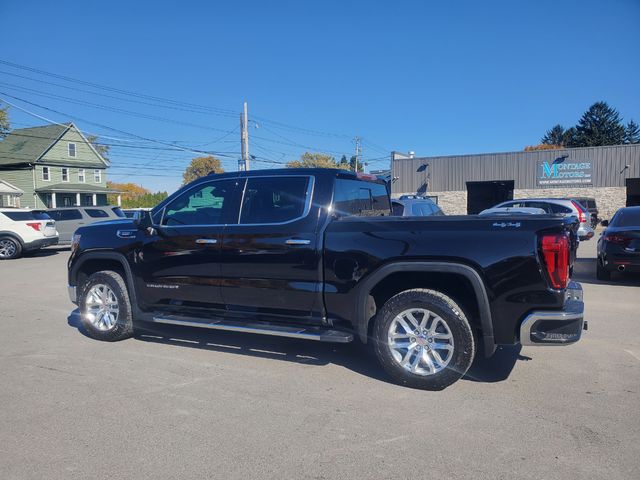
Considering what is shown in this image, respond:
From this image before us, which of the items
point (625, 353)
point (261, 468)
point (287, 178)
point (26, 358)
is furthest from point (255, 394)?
point (625, 353)

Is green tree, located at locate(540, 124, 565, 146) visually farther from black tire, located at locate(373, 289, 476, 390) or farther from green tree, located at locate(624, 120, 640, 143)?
black tire, located at locate(373, 289, 476, 390)

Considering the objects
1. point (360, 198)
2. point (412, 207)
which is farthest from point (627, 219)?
point (360, 198)

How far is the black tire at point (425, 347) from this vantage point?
13.5 ft

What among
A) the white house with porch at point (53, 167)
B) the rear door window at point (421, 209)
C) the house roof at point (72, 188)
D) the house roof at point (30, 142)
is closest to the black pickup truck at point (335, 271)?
the rear door window at point (421, 209)

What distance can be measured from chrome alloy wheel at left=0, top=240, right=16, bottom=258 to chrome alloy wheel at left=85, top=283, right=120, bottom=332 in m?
12.3

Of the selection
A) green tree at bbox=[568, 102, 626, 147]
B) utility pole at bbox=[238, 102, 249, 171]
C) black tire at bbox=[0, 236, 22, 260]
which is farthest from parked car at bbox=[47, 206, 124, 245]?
green tree at bbox=[568, 102, 626, 147]

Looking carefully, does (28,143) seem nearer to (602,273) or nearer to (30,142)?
(30,142)

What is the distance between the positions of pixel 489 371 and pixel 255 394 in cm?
222

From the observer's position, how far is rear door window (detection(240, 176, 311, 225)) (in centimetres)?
487

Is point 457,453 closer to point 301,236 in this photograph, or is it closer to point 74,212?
point 301,236

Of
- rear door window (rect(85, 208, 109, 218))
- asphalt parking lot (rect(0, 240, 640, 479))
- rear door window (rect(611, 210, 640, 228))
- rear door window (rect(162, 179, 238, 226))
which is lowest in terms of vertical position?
asphalt parking lot (rect(0, 240, 640, 479))

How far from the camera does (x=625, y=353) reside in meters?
5.14

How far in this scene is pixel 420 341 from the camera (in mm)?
4266

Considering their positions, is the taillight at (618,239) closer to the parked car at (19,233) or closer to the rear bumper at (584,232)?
the rear bumper at (584,232)
